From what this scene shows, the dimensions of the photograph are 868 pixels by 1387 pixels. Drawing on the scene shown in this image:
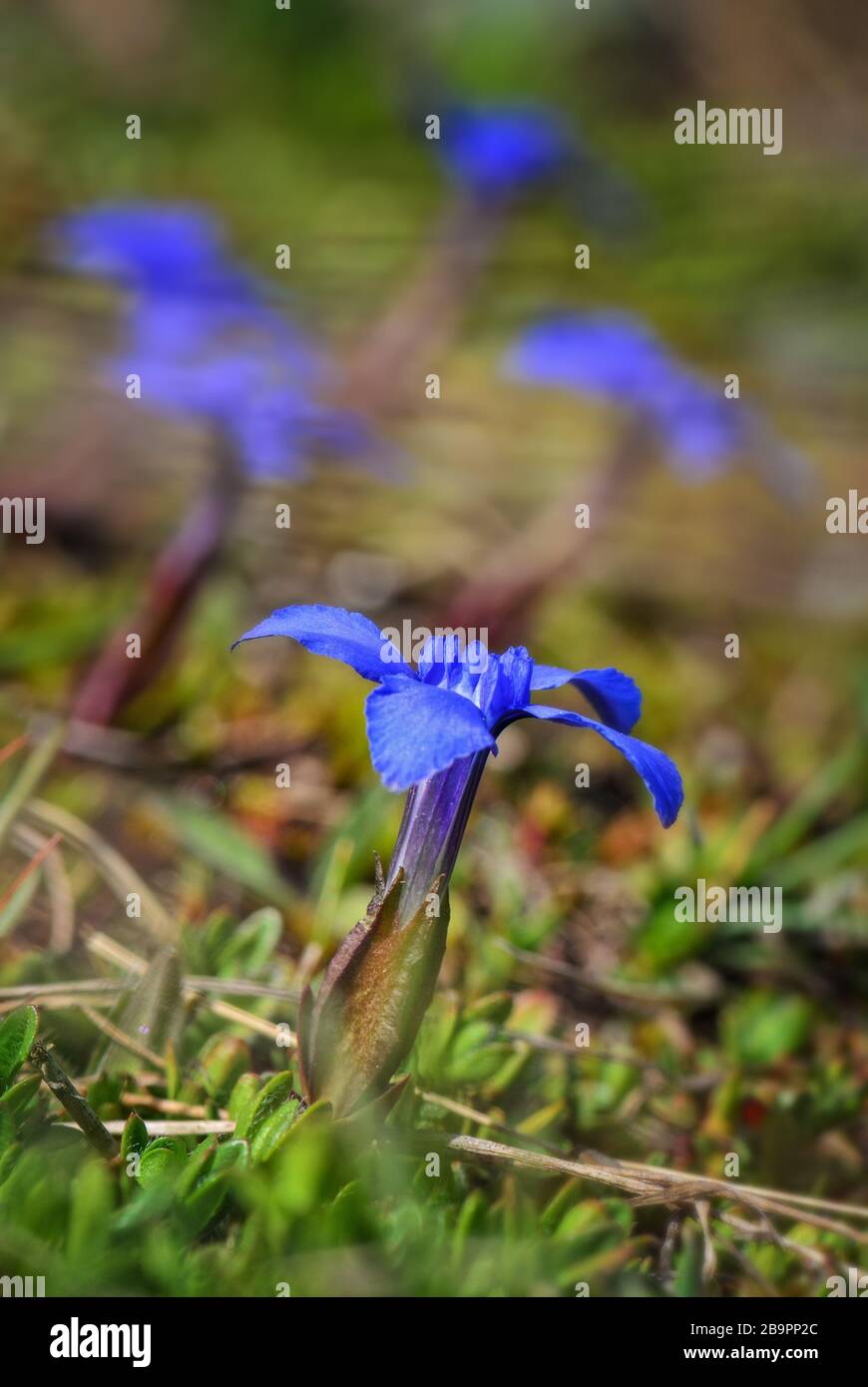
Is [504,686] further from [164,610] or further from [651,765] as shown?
[164,610]

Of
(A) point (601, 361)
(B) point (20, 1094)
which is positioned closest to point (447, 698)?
(B) point (20, 1094)

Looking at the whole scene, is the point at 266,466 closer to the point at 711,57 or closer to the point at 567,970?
the point at 567,970

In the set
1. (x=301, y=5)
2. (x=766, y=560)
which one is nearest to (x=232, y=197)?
(x=301, y=5)

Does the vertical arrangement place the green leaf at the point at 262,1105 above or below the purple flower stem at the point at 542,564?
below

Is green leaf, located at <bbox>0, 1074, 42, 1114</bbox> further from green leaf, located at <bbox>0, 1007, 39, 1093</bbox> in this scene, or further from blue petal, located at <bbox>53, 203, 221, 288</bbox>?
blue petal, located at <bbox>53, 203, 221, 288</bbox>

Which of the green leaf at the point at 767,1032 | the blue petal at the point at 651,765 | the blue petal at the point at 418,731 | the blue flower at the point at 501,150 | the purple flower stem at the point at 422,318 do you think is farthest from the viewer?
the purple flower stem at the point at 422,318

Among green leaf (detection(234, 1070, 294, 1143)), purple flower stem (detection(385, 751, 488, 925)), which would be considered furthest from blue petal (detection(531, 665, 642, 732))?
green leaf (detection(234, 1070, 294, 1143))

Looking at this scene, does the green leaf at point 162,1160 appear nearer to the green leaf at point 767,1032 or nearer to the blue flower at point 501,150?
the green leaf at point 767,1032

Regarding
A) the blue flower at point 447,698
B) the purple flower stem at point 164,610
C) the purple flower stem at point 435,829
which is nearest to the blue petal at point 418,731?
the blue flower at point 447,698
